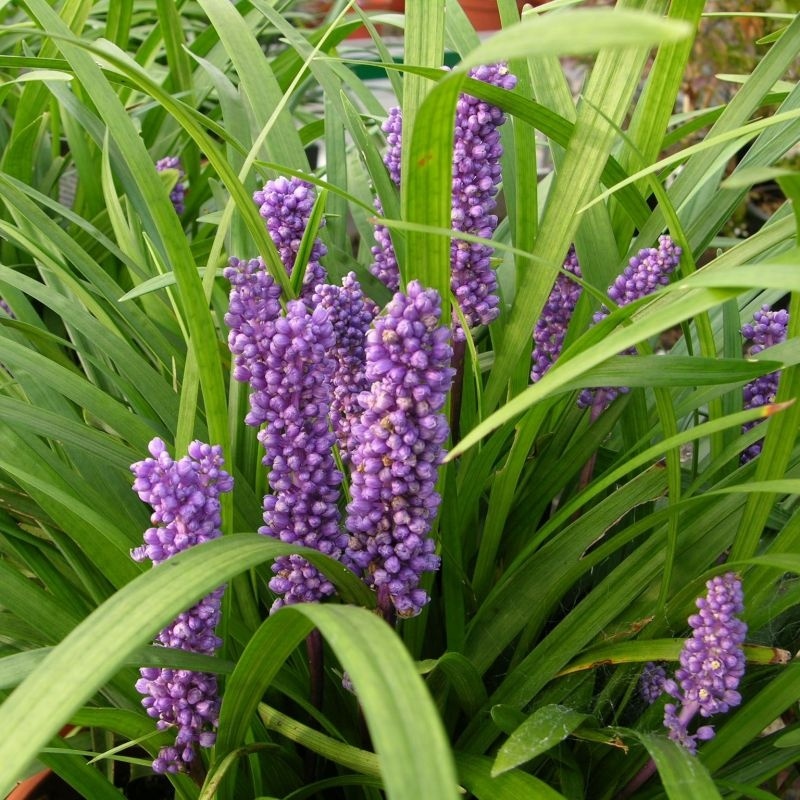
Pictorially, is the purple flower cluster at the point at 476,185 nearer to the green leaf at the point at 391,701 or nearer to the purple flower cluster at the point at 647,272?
the purple flower cluster at the point at 647,272

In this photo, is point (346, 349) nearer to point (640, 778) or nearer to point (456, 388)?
point (456, 388)

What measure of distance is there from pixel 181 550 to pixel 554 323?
49 cm

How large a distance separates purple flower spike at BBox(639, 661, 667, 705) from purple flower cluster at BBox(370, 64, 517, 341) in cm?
32

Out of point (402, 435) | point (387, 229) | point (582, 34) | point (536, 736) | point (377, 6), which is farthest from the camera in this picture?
point (377, 6)

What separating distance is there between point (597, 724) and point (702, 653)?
7.2 inches

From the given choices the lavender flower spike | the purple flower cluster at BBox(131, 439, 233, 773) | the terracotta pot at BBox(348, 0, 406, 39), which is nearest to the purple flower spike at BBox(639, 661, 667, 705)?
the lavender flower spike

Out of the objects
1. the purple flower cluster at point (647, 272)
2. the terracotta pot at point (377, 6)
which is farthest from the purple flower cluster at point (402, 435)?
the terracotta pot at point (377, 6)

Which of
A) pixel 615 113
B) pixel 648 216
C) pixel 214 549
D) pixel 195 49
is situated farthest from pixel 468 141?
pixel 195 49

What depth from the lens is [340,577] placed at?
25.5 inches

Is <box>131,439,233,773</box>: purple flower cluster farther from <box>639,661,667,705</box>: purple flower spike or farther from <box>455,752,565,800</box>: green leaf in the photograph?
<box>639,661,667,705</box>: purple flower spike

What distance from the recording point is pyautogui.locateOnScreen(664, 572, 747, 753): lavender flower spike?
25.5 inches

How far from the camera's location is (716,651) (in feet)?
2.15

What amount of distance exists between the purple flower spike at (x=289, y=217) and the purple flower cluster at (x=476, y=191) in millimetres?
121

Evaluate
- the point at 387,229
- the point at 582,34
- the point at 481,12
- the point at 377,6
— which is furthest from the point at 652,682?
the point at 377,6
